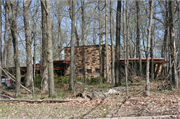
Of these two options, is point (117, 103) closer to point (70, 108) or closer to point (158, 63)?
point (70, 108)

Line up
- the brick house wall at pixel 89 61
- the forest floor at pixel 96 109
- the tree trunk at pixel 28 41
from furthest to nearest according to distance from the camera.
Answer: the brick house wall at pixel 89 61, the tree trunk at pixel 28 41, the forest floor at pixel 96 109

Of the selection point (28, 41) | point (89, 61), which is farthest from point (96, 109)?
point (89, 61)

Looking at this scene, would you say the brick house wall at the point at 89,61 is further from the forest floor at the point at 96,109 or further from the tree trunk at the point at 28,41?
the forest floor at the point at 96,109

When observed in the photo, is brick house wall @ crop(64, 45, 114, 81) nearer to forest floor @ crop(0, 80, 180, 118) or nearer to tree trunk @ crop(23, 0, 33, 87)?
tree trunk @ crop(23, 0, 33, 87)

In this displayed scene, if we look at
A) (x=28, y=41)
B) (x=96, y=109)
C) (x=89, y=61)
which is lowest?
(x=96, y=109)

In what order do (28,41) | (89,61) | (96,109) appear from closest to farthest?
1. (96,109)
2. (28,41)
3. (89,61)

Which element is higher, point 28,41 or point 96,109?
point 28,41

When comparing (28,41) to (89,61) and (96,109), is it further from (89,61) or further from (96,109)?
(89,61)

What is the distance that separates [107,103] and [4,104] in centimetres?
538

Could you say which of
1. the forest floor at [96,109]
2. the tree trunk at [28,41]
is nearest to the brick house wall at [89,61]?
the tree trunk at [28,41]

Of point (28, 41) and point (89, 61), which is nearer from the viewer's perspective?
point (28, 41)

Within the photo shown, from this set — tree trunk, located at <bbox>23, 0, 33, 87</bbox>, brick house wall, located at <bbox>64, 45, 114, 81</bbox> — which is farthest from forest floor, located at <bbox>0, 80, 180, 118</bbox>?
brick house wall, located at <bbox>64, 45, 114, 81</bbox>

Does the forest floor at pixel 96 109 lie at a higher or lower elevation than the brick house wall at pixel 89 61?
lower

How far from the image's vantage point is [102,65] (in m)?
20.1
